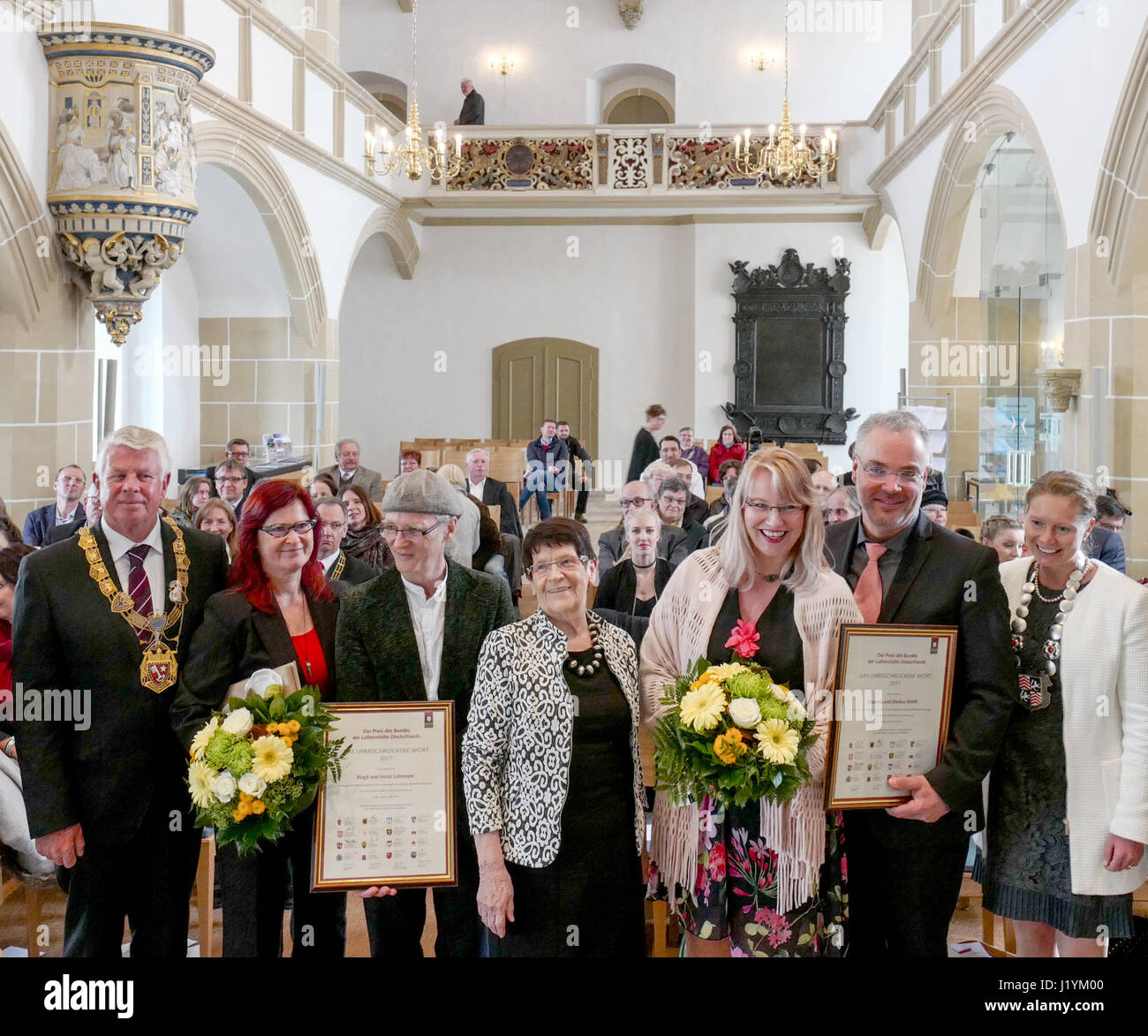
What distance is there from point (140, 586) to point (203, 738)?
0.55 metres

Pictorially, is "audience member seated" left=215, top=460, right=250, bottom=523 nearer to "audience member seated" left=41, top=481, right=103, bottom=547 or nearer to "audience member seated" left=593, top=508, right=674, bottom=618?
"audience member seated" left=41, top=481, right=103, bottom=547

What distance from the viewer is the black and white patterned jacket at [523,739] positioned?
2.51 metres

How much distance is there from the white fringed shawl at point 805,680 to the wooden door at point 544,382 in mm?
14020

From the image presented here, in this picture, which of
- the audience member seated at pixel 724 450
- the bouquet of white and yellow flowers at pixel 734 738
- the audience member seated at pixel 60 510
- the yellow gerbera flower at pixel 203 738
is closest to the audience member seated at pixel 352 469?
the audience member seated at pixel 60 510

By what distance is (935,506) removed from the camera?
591 cm

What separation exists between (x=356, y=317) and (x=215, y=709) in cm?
1471

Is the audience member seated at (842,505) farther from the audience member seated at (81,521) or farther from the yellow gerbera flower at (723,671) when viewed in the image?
the audience member seated at (81,521)

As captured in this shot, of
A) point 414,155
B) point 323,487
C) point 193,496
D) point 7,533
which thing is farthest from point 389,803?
point 414,155

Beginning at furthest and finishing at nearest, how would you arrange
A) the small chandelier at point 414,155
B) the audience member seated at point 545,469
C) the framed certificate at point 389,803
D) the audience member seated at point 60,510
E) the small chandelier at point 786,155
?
the small chandelier at point 786,155, the small chandelier at point 414,155, the audience member seated at point 545,469, the audience member seated at point 60,510, the framed certificate at point 389,803

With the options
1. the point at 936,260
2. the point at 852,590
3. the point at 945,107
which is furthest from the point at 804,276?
the point at 852,590

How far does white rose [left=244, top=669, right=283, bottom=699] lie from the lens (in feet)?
8.18

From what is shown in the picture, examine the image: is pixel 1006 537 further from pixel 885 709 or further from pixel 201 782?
pixel 201 782

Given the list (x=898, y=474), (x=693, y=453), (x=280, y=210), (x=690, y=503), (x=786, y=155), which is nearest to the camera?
A: (x=898, y=474)

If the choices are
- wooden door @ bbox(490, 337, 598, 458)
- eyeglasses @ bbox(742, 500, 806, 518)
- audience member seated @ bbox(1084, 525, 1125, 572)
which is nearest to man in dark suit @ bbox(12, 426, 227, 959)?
eyeglasses @ bbox(742, 500, 806, 518)
